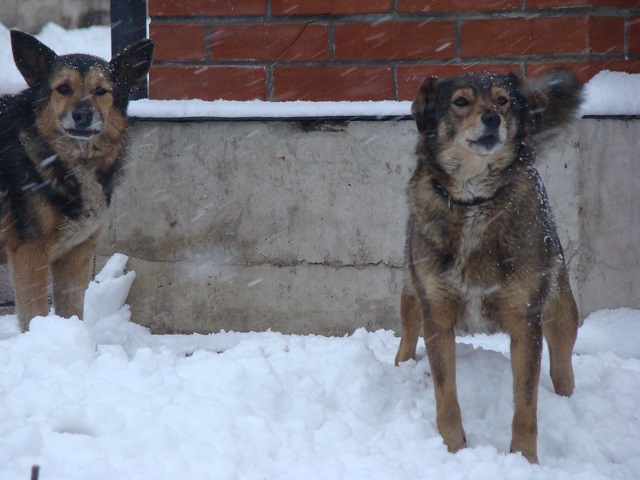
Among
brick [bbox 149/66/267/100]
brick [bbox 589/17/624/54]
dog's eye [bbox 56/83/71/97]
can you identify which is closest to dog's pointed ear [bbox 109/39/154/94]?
dog's eye [bbox 56/83/71/97]

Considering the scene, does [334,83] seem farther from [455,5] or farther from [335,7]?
[455,5]

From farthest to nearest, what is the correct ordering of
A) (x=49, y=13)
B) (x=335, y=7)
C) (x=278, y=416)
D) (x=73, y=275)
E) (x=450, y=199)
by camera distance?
1. (x=49, y=13)
2. (x=335, y=7)
3. (x=73, y=275)
4. (x=450, y=199)
5. (x=278, y=416)

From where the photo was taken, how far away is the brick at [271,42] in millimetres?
4934

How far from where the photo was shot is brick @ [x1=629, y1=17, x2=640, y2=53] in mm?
4867

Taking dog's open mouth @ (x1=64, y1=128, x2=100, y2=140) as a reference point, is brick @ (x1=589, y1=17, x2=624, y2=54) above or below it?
above

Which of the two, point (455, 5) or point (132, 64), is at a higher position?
point (455, 5)

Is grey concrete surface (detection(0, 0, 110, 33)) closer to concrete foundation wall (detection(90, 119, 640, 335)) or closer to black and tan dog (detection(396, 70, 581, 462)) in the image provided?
concrete foundation wall (detection(90, 119, 640, 335))

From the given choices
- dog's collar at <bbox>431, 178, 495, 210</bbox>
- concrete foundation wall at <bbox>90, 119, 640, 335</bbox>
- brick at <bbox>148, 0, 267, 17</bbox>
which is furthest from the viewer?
brick at <bbox>148, 0, 267, 17</bbox>

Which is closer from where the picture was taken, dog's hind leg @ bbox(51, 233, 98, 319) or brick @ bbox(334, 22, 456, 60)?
dog's hind leg @ bbox(51, 233, 98, 319)

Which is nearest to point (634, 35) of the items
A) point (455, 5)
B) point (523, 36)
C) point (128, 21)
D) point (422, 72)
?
point (523, 36)

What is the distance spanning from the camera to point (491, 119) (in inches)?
123

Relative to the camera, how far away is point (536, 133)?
12.0 ft

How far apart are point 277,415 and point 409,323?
1042 mm

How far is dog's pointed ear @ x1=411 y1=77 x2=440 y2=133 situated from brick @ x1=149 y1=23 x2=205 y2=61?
6.97 ft
